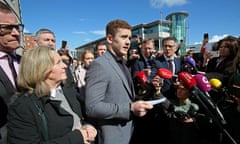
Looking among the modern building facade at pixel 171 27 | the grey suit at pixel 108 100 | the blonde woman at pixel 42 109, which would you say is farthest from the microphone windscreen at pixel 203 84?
the modern building facade at pixel 171 27

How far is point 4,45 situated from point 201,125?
2.29 m

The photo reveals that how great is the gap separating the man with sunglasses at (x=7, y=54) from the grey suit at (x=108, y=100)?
0.65 meters

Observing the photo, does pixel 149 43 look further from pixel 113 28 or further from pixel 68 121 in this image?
pixel 68 121

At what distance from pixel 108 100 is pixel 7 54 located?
3.29 ft

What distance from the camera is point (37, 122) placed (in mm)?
1411

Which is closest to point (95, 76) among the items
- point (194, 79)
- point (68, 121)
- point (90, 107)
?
point (90, 107)

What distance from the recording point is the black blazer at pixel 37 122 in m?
1.36

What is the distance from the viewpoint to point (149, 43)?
4.69m

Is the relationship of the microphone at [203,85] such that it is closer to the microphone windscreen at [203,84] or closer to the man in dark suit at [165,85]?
the microphone windscreen at [203,84]

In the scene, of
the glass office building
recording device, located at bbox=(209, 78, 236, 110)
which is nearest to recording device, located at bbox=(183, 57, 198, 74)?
recording device, located at bbox=(209, 78, 236, 110)

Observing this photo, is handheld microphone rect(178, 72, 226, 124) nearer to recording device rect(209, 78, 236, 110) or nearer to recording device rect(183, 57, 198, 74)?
recording device rect(209, 78, 236, 110)

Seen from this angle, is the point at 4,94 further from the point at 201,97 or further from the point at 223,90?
the point at 223,90

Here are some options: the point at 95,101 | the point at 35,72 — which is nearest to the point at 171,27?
the point at 95,101

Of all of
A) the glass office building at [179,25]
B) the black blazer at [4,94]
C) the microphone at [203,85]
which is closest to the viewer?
the black blazer at [4,94]
